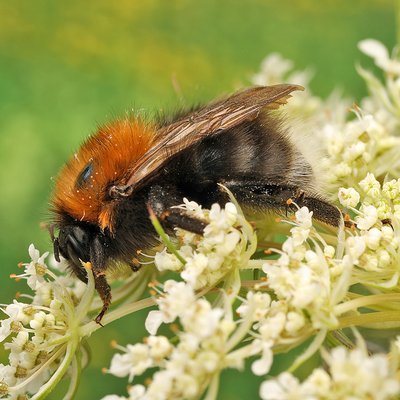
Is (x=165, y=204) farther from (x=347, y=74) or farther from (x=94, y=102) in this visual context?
(x=347, y=74)

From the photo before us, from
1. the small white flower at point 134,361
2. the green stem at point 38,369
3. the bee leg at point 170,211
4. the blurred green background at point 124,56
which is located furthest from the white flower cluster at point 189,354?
the blurred green background at point 124,56

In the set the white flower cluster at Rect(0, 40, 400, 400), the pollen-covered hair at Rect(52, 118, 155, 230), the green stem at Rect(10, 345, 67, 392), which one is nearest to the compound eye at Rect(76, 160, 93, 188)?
the pollen-covered hair at Rect(52, 118, 155, 230)

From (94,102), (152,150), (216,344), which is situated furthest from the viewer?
(94,102)

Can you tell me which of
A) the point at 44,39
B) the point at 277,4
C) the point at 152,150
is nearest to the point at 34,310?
the point at 152,150

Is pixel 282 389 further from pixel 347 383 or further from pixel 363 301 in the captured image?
pixel 363 301

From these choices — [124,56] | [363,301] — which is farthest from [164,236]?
[124,56]

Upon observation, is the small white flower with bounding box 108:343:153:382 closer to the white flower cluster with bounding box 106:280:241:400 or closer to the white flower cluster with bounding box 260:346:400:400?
the white flower cluster with bounding box 106:280:241:400
